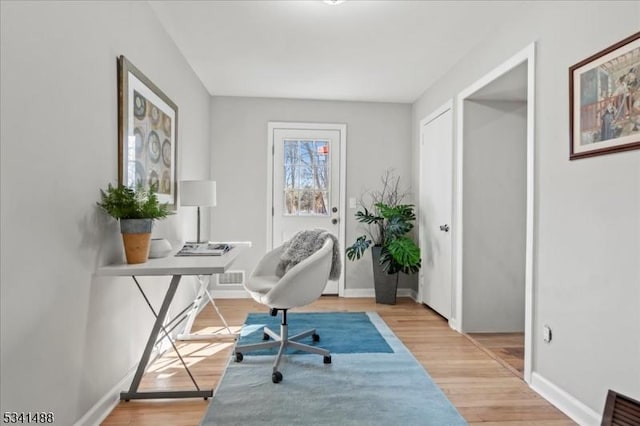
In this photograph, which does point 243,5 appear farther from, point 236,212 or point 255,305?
point 255,305

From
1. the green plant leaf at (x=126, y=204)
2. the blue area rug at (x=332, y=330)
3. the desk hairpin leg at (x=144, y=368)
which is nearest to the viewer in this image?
the green plant leaf at (x=126, y=204)

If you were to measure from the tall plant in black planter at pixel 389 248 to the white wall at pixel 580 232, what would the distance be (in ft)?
6.03

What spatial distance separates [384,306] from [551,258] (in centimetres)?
231

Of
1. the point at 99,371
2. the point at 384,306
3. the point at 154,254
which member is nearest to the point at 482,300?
the point at 384,306

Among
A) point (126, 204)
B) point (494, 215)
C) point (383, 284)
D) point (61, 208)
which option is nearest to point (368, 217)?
point (383, 284)

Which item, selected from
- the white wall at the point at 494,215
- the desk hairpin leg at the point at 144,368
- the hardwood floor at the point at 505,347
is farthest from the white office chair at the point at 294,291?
the white wall at the point at 494,215

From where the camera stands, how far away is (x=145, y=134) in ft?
8.24

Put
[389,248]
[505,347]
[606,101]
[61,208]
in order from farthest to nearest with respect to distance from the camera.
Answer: [389,248], [505,347], [606,101], [61,208]

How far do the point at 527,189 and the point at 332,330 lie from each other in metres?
1.90

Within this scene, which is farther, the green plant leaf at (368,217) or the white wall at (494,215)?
the green plant leaf at (368,217)

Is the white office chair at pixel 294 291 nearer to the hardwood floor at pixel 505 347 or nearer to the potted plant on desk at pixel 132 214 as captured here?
the potted plant on desk at pixel 132 214

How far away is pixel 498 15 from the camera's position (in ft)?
8.73

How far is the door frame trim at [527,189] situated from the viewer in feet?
7.82

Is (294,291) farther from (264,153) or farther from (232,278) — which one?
(264,153)
